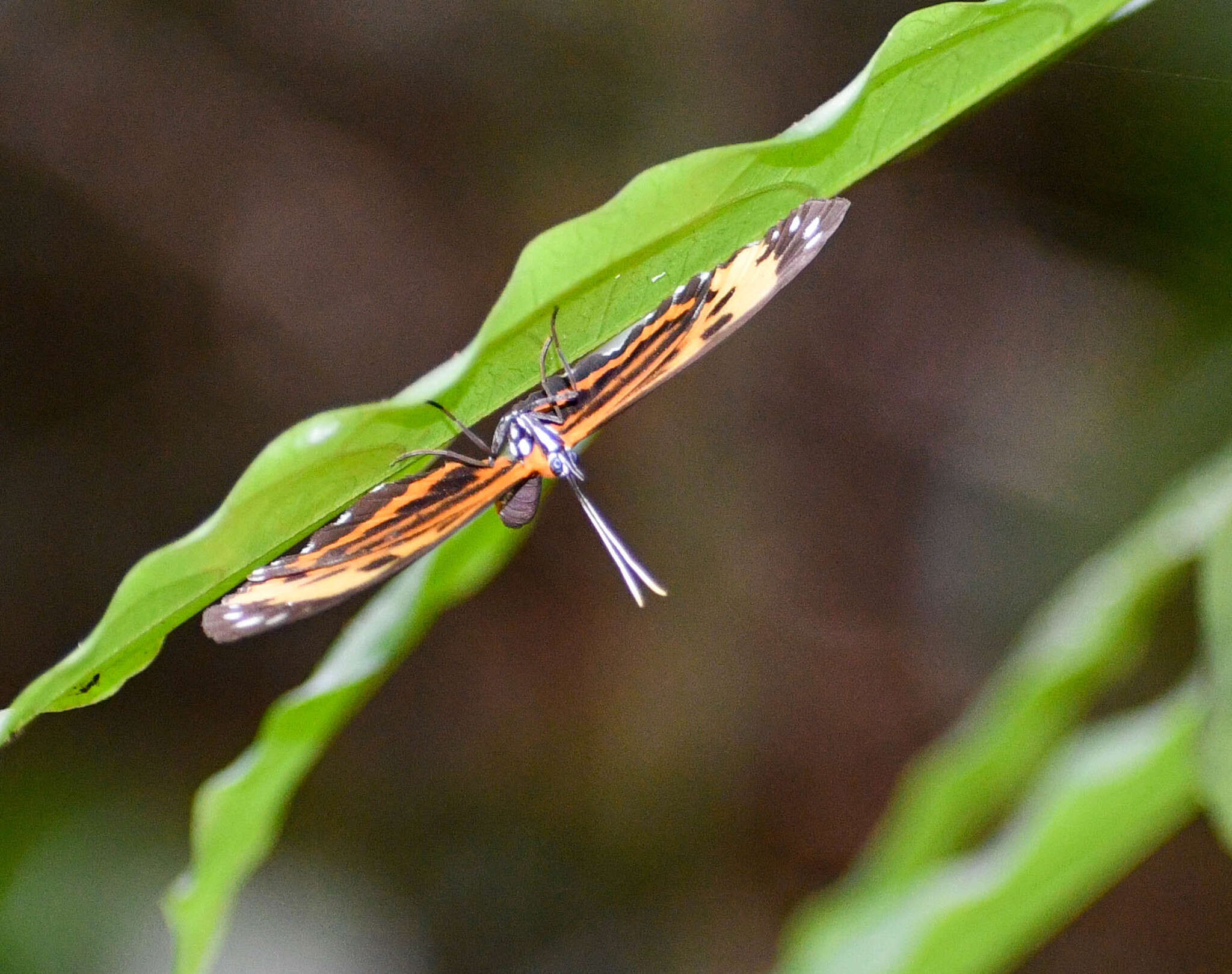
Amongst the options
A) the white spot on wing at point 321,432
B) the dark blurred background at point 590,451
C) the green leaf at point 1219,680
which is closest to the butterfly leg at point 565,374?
the white spot on wing at point 321,432

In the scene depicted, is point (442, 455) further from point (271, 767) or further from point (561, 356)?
point (271, 767)

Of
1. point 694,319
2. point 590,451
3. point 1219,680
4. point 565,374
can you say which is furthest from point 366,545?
point 590,451

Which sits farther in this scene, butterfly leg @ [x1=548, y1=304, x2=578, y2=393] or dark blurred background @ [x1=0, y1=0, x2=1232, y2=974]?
dark blurred background @ [x1=0, y1=0, x2=1232, y2=974]

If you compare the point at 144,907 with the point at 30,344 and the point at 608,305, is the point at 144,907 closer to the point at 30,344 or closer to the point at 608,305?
the point at 30,344

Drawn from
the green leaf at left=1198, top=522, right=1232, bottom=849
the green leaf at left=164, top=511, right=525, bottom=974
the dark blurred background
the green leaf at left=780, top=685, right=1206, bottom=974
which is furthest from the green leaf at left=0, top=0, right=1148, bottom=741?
the dark blurred background

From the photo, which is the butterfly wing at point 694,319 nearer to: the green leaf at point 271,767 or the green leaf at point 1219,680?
the green leaf at point 271,767

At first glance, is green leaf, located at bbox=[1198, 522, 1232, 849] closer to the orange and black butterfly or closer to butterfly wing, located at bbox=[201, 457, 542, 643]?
the orange and black butterfly
